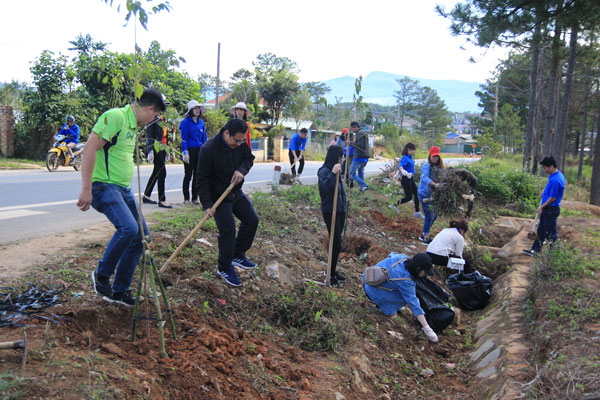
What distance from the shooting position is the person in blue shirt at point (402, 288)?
18.0 ft

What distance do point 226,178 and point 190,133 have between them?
346 cm

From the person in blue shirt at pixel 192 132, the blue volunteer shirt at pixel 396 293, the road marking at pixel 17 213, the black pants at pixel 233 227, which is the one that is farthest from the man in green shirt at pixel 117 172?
the road marking at pixel 17 213

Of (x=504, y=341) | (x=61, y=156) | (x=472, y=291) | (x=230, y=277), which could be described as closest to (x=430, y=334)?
(x=504, y=341)

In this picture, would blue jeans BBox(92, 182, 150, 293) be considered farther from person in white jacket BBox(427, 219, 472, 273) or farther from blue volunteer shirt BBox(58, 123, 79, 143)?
blue volunteer shirt BBox(58, 123, 79, 143)

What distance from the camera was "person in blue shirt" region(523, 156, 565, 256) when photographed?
25.9 feet

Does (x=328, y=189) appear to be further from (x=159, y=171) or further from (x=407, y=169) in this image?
(x=407, y=169)

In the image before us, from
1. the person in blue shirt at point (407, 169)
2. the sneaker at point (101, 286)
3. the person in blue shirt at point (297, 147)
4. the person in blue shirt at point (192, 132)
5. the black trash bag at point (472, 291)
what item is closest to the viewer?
the sneaker at point (101, 286)

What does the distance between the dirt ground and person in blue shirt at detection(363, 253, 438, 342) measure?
159 mm

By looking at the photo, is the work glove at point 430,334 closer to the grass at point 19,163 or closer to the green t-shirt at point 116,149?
the green t-shirt at point 116,149

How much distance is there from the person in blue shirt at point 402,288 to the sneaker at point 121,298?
3017 mm

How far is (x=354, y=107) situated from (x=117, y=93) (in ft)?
11.9

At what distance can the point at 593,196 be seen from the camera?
1789 centimetres

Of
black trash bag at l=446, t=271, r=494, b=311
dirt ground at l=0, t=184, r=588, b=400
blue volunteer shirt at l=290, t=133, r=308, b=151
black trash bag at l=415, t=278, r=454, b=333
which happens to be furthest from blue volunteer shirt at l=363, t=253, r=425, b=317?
blue volunteer shirt at l=290, t=133, r=308, b=151

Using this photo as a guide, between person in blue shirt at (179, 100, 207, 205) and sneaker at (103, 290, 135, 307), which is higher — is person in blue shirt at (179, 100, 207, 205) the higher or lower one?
the higher one
